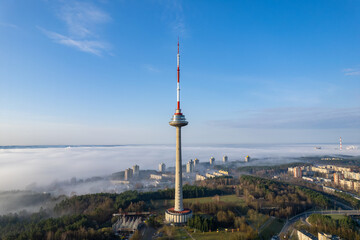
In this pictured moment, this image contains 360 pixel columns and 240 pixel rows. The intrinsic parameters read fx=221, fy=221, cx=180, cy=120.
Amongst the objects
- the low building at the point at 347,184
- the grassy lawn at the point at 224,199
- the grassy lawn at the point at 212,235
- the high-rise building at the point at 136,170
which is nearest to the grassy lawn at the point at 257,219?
the grassy lawn at the point at 212,235

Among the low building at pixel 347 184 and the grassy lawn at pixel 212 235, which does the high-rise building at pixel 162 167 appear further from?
the grassy lawn at pixel 212 235

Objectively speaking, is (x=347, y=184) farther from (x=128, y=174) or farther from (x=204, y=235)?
(x=128, y=174)

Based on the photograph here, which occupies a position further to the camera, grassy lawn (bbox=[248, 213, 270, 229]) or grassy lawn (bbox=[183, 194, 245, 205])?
grassy lawn (bbox=[183, 194, 245, 205])

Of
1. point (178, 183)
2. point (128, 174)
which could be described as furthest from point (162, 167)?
point (178, 183)

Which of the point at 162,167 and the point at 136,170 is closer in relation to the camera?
the point at 136,170

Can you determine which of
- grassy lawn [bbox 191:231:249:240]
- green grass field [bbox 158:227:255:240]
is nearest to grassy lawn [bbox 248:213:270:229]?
green grass field [bbox 158:227:255:240]

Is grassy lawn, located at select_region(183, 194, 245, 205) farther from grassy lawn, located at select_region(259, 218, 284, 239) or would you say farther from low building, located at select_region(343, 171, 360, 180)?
low building, located at select_region(343, 171, 360, 180)

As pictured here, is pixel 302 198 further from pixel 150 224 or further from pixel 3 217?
pixel 3 217

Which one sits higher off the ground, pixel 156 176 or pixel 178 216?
pixel 178 216
